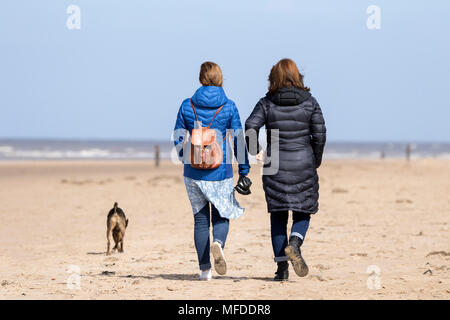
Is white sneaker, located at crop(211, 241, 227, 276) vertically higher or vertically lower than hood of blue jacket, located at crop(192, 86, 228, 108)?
lower

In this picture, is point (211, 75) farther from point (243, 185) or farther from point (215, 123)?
point (243, 185)

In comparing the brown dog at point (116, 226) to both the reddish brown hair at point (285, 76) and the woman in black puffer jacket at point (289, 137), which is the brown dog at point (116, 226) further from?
the reddish brown hair at point (285, 76)

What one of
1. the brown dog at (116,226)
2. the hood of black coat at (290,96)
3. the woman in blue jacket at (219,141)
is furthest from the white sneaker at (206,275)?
the brown dog at (116,226)

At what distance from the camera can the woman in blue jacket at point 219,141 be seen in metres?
6.69

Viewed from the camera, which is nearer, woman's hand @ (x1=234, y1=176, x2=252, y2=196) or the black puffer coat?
the black puffer coat

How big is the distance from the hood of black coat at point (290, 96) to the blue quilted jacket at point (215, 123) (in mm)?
437

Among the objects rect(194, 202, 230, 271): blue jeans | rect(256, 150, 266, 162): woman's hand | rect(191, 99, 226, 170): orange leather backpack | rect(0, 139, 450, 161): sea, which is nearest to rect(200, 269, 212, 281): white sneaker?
rect(194, 202, 230, 271): blue jeans

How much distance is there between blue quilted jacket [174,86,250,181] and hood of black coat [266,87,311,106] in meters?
0.44

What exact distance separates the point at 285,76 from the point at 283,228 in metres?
1.42

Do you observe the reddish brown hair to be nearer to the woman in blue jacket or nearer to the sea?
the woman in blue jacket

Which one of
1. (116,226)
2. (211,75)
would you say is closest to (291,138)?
(211,75)

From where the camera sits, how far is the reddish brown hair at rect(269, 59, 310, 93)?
658cm

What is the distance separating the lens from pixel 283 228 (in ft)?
22.4
